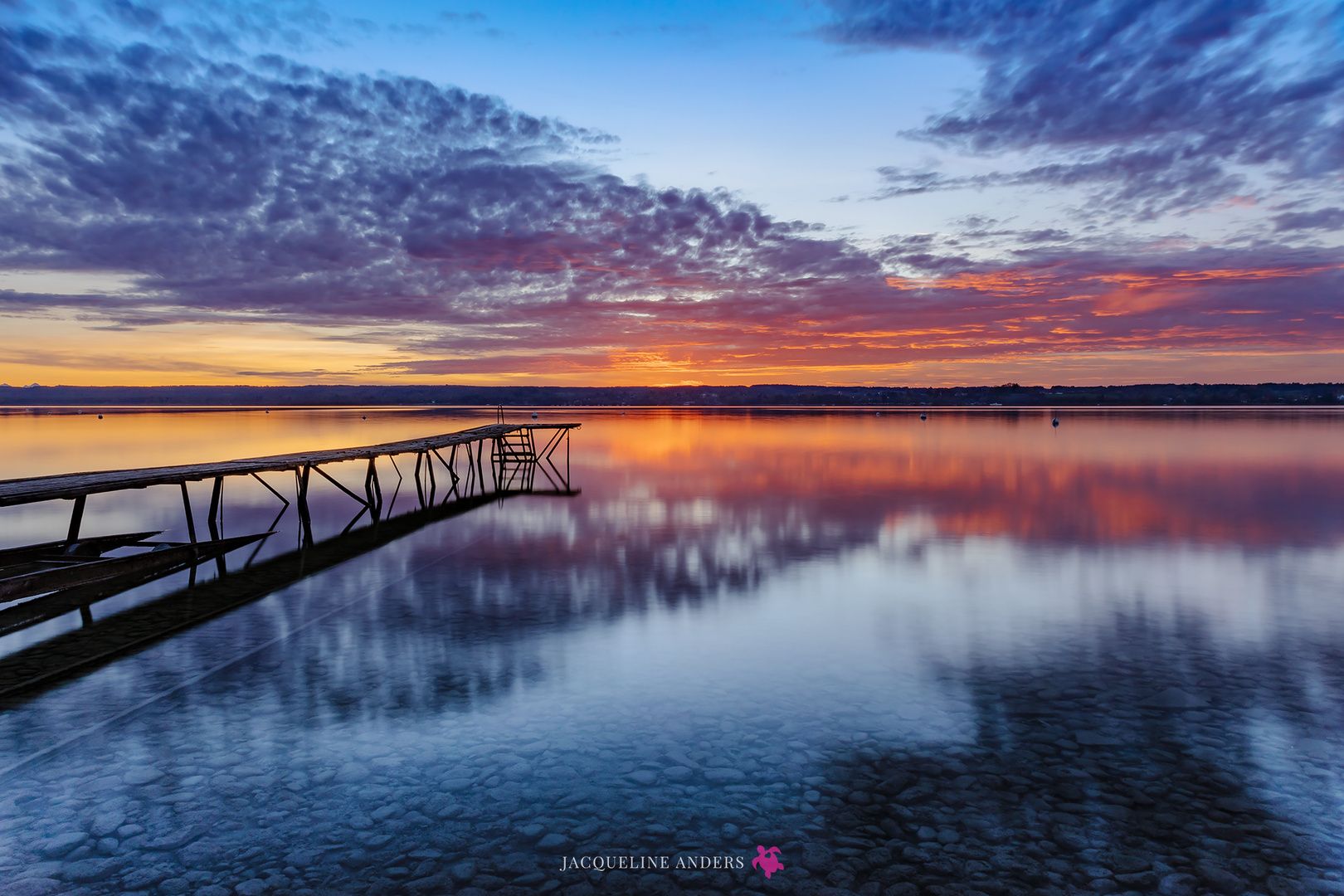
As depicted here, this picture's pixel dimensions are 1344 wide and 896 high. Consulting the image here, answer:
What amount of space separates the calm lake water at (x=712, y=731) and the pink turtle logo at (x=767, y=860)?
0.04 meters

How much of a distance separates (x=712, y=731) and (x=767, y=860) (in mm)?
2254

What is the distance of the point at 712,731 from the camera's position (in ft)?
25.5

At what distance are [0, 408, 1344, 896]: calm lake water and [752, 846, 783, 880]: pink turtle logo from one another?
4 cm

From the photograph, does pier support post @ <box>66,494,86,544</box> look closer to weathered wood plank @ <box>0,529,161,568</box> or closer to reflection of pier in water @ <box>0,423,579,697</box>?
reflection of pier in water @ <box>0,423,579,697</box>

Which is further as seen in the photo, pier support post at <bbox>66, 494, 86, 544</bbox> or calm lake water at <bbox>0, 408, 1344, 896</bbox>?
pier support post at <bbox>66, 494, 86, 544</bbox>

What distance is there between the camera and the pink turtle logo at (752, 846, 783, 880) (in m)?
5.44

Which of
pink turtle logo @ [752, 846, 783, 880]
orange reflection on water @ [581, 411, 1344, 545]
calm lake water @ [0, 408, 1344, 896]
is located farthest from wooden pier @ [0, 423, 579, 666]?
orange reflection on water @ [581, 411, 1344, 545]

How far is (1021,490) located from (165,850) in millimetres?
31641

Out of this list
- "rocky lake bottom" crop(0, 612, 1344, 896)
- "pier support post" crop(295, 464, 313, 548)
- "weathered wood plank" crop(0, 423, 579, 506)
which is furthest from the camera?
"pier support post" crop(295, 464, 313, 548)

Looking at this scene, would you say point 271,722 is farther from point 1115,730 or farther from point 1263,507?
point 1263,507

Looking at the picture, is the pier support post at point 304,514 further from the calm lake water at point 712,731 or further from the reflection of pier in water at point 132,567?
the calm lake water at point 712,731

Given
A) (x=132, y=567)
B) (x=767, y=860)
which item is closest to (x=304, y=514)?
(x=132, y=567)

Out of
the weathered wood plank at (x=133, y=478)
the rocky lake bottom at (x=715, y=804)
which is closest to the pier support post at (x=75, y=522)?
the weathered wood plank at (x=133, y=478)

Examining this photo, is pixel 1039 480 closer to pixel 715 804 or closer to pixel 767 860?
pixel 715 804
